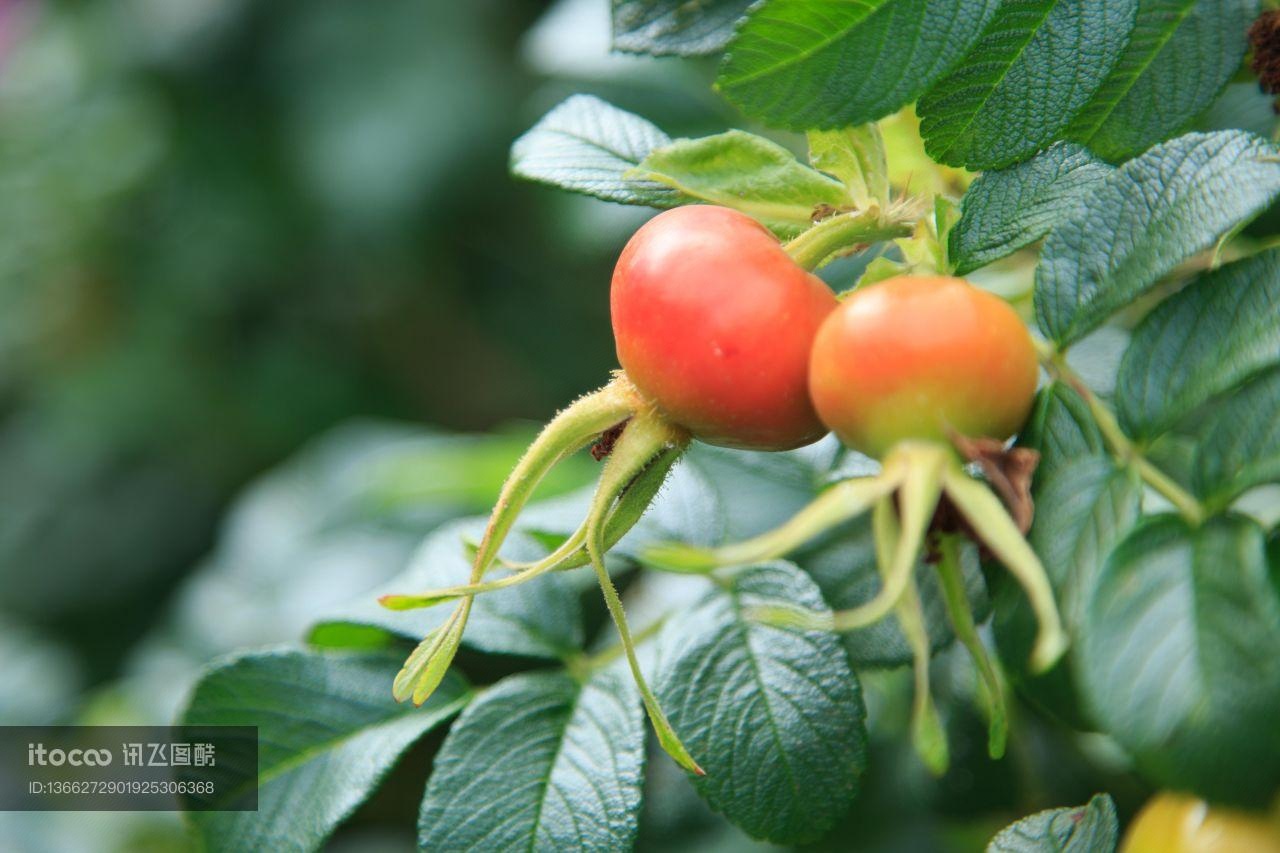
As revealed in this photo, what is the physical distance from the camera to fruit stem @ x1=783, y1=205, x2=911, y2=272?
0.77m

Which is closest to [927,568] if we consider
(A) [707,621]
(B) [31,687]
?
(A) [707,621]

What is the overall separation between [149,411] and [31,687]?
1.62 m

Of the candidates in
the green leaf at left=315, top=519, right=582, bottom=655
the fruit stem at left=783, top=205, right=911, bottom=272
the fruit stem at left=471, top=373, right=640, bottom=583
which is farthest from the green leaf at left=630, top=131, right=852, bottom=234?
the green leaf at left=315, top=519, right=582, bottom=655

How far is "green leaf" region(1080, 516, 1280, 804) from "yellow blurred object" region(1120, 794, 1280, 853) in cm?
9

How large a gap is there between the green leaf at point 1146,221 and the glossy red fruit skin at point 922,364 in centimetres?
11

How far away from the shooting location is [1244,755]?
0.56m

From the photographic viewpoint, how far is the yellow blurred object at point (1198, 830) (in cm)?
67

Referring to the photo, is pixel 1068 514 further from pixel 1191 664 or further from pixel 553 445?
pixel 553 445

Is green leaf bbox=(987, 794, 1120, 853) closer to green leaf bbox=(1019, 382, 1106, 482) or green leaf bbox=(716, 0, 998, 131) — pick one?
green leaf bbox=(1019, 382, 1106, 482)

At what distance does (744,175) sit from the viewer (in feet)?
2.65

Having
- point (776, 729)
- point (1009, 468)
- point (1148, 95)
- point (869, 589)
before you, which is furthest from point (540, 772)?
point (1148, 95)

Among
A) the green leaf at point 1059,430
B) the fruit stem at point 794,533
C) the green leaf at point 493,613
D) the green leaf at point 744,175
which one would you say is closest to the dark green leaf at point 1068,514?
the green leaf at point 1059,430

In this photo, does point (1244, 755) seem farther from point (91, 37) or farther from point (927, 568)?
point (91, 37)

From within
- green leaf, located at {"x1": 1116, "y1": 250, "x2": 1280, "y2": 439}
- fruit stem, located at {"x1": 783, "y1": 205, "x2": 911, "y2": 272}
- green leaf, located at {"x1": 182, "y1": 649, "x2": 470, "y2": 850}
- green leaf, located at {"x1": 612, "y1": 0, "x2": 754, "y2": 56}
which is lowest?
green leaf, located at {"x1": 182, "y1": 649, "x2": 470, "y2": 850}
